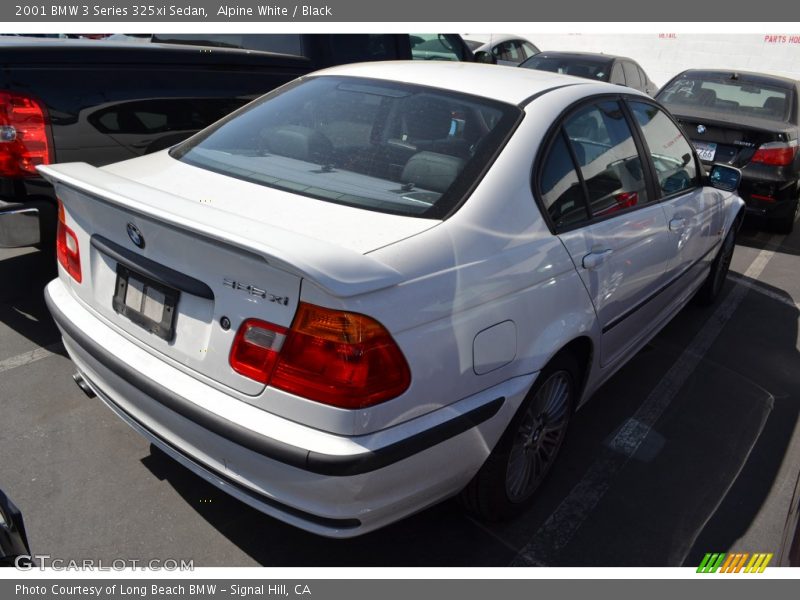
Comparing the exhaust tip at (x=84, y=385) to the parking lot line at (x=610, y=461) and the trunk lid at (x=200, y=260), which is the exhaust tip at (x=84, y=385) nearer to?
the trunk lid at (x=200, y=260)

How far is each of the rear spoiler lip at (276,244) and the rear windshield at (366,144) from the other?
0.39m

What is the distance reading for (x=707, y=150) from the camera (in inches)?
274

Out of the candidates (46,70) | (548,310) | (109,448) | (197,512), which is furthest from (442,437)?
(46,70)

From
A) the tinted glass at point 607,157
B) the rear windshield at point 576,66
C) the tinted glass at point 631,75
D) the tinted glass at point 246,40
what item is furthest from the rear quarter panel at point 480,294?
the tinted glass at point 631,75

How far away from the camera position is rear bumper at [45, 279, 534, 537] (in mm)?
2023

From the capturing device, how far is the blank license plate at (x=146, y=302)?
2.29 meters

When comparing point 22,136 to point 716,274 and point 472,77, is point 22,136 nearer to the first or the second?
point 472,77

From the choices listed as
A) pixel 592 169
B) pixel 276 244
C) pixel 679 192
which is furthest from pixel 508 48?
pixel 276 244

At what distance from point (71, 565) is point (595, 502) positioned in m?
2.06

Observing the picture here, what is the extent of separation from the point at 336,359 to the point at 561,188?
1266 millimetres

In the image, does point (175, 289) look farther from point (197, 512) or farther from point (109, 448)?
point (109, 448)

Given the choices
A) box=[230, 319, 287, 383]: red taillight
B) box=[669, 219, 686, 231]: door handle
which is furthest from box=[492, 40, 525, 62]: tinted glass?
box=[230, 319, 287, 383]: red taillight

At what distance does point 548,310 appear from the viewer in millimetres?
2574

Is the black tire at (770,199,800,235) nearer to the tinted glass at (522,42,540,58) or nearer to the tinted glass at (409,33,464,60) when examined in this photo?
the tinted glass at (409,33,464,60)
